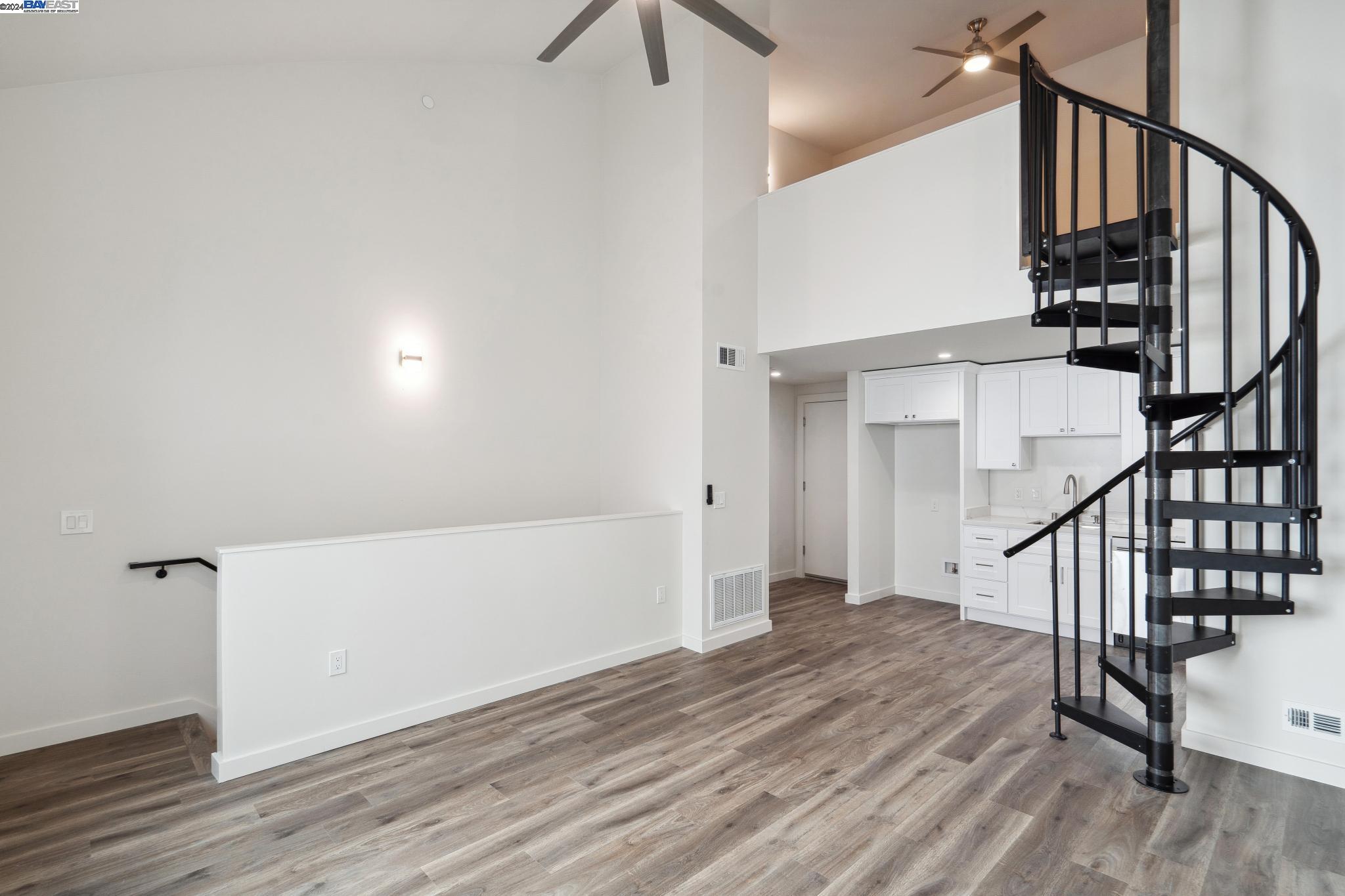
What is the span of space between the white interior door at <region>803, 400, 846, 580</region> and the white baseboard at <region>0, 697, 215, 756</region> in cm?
558

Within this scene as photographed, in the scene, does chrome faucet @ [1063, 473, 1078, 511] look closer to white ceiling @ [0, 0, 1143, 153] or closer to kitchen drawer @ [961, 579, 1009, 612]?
kitchen drawer @ [961, 579, 1009, 612]

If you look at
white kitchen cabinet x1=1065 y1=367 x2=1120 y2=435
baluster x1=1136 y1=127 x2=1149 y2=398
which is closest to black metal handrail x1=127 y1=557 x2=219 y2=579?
baluster x1=1136 y1=127 x2=1149 y2=398

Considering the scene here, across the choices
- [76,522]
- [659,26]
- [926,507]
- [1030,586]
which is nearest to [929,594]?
[926,507]

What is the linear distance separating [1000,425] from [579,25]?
14.6 ft

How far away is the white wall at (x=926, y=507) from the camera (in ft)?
20.9

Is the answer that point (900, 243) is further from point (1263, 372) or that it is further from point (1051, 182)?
point (1263, 372)

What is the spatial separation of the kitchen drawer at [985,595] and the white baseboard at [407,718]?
8.98 ft

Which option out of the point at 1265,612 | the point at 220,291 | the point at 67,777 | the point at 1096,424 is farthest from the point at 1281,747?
the point at 220,291

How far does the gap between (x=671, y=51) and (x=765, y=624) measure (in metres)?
4.39

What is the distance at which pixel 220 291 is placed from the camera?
12.7 feet

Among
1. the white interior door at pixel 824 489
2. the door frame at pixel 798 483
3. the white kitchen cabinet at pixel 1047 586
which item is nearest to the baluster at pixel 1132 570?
the white kitchen cabinet at pixel 1047 586

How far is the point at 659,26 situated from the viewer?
3.19m

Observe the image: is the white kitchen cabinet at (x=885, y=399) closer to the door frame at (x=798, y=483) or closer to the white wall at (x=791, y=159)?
the door frame at (x=798, y=483)

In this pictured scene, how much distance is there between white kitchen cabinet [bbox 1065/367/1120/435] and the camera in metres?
5.10
